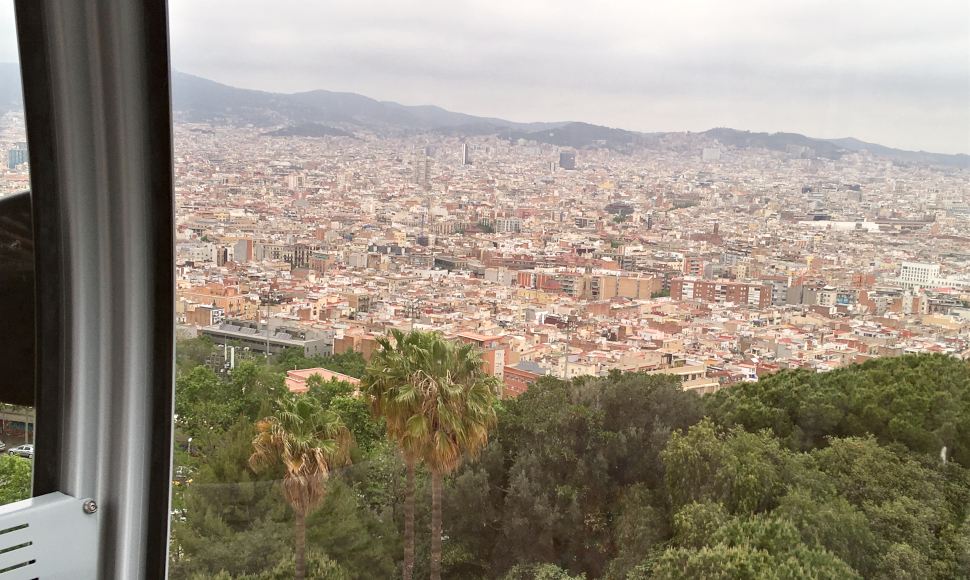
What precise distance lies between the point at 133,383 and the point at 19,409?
6.5 inches

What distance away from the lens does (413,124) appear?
4414 mm

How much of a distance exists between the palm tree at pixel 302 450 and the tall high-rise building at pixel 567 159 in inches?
70.4

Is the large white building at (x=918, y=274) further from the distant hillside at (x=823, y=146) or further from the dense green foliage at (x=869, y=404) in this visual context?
the distant hillside at (x=823, y=146)

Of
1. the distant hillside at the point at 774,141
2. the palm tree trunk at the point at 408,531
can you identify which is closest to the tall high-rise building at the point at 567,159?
the distant hillside at the point at 774,141

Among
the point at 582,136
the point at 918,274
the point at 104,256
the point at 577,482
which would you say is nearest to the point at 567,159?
the point at 582,136

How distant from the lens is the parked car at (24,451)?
1118mm

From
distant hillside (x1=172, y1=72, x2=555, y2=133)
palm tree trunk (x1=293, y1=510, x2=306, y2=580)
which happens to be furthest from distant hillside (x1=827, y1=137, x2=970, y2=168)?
palm tree trunk (x1=293, y1=510, x2=306, y2=580)

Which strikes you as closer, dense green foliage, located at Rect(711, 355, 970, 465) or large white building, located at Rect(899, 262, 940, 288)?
dense green foliage, located at Rect(711, 355, 970, 465)

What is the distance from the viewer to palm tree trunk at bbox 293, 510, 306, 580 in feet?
13.3

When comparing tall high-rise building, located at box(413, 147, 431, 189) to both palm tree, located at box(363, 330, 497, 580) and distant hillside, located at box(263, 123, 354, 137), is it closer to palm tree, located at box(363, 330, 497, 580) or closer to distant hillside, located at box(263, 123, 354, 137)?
distant hillside, located at box(263, 123, 354, 137)

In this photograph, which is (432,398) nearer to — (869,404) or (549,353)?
(549,353)

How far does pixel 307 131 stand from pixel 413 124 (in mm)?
657

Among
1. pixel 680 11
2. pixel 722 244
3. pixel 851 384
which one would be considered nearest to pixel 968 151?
pixel 851 384

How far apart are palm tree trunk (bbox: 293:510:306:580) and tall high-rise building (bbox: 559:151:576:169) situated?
2.29 meters
